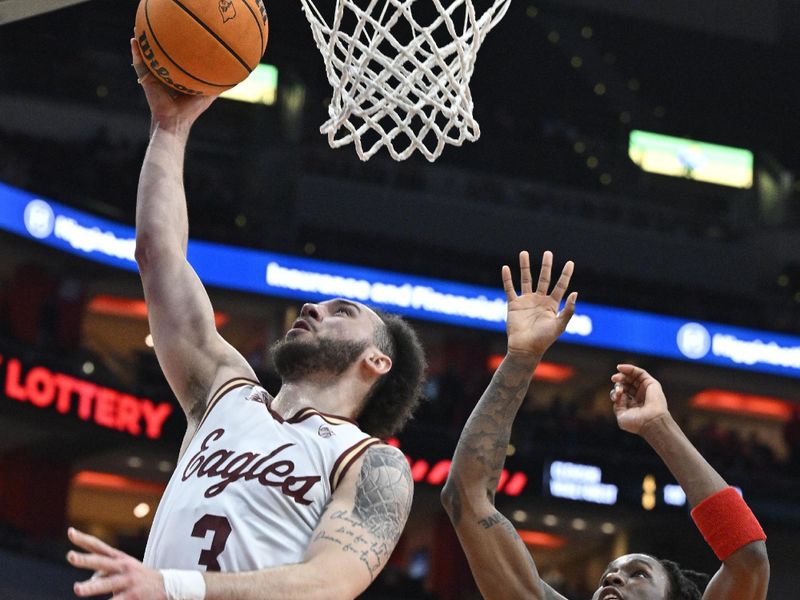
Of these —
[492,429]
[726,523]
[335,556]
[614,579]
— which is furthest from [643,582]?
[335,556]

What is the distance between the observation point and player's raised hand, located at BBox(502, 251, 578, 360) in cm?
341

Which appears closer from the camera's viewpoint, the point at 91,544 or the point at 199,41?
the point at 91,544

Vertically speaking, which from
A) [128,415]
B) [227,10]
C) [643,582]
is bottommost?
[643,582]

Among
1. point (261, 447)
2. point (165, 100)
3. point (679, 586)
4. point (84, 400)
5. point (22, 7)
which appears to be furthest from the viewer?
point (84, 400)

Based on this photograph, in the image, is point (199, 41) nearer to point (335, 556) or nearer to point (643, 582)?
point (335, 556)

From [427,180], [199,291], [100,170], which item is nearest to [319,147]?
[427,180]

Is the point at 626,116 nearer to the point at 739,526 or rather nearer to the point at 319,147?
the point at 319,147

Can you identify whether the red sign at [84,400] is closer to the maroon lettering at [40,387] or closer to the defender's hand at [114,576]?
the maroon lettering at [40,387]

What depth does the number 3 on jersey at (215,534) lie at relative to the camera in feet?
9.34

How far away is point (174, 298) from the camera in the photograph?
3.38 meters

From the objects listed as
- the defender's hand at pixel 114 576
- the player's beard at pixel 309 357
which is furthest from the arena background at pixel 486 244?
the defender's hand at pixel 114 576

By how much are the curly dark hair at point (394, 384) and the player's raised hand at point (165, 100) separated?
81 centimetres

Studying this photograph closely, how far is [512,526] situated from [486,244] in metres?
13.5

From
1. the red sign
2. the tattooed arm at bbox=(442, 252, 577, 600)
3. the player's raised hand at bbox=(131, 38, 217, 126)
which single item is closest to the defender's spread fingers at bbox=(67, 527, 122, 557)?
the tattooed arm at bbox=(442, 252, 577, 600)
